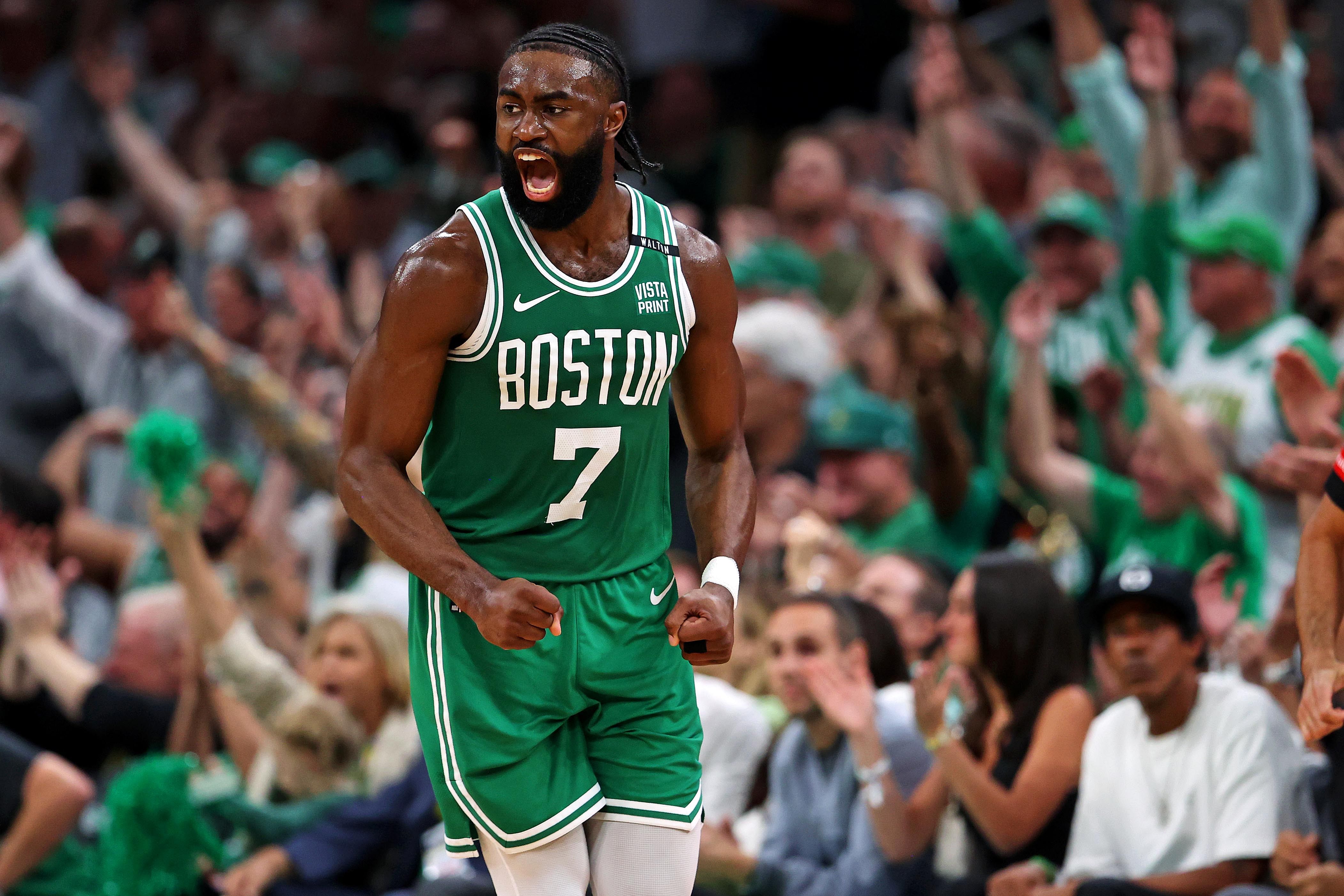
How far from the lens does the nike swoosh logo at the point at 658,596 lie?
122 inches

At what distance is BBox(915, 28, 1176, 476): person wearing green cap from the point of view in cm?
653

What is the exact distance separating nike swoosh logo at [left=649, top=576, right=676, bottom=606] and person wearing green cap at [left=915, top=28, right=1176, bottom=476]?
3322 millimetres

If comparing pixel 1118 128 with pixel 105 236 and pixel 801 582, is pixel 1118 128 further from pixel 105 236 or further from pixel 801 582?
pixel 105 236

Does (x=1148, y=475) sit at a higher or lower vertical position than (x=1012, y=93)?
lower


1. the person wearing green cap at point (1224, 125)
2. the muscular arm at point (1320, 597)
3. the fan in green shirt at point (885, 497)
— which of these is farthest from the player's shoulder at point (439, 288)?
the person wearing green cap at point (1224, 125)

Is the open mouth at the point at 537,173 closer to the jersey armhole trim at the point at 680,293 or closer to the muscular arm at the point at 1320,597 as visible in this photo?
the jersey armhole trim at the point at 680,293

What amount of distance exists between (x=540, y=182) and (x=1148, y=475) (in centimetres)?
321

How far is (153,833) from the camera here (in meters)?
5.22

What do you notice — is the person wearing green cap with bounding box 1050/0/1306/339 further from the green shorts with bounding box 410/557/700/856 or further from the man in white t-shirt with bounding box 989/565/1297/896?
the green shorts with bounding box 410/557/700/856

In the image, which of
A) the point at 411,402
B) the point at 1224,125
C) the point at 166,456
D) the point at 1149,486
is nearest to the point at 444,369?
the point at 411,402

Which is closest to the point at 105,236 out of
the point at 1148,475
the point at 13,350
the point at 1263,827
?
the point at 13,350

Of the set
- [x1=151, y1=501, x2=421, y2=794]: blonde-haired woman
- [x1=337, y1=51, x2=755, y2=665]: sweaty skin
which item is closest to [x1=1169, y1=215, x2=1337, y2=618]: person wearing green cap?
[x1=151, y1=501, x2=421, y2=794]: blonde-haired woman

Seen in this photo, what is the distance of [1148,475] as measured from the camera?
222 inches

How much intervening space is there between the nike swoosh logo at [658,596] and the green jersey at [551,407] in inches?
2.1
